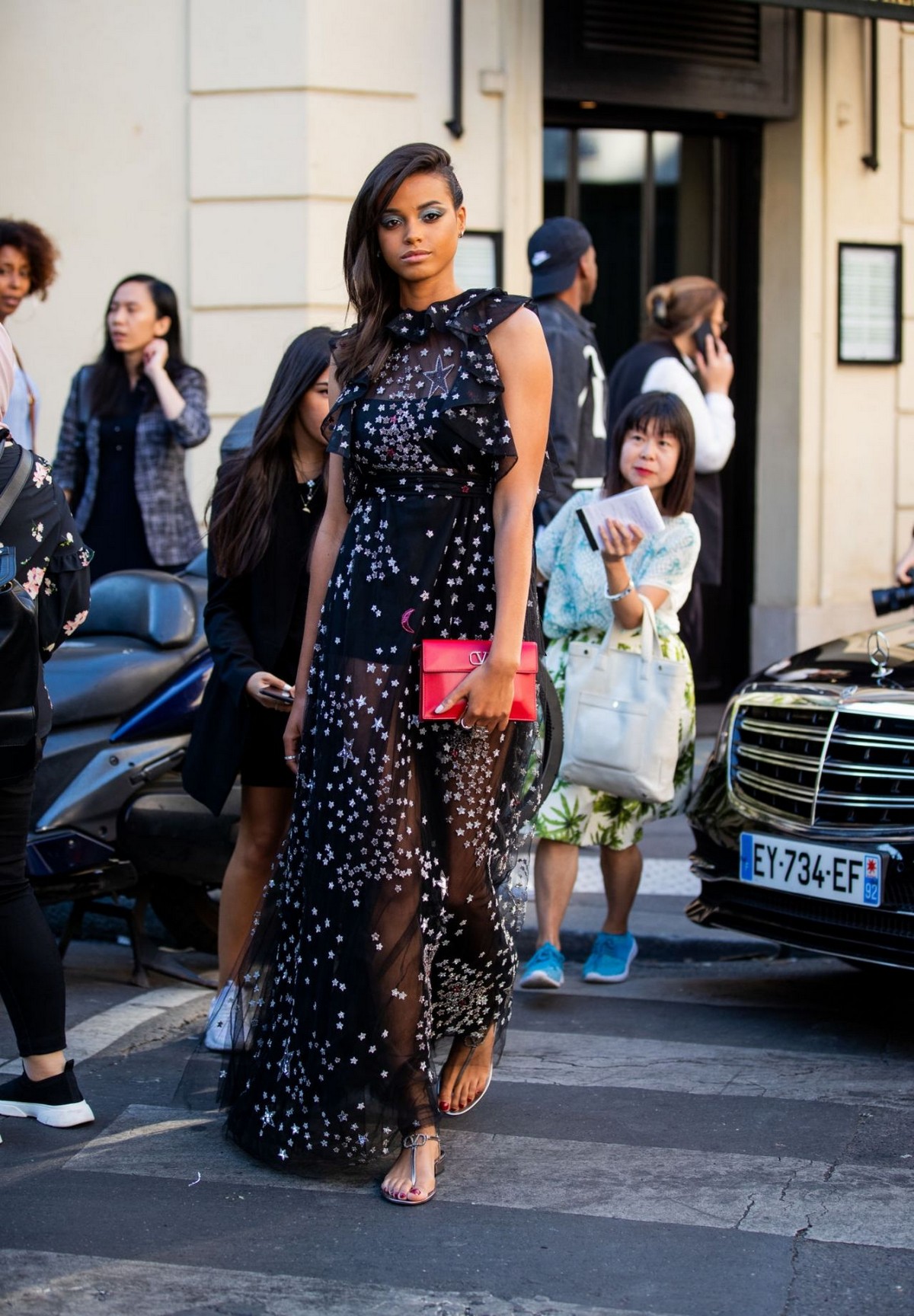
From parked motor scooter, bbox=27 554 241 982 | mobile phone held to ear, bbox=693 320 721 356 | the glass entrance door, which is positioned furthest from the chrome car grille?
the glass entrance door

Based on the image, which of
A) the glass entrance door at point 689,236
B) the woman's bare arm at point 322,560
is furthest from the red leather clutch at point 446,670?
the glass entrance door at point 689,236

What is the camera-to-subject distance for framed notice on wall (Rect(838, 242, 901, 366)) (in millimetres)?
9672

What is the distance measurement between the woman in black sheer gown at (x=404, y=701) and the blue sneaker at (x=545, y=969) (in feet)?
5.14

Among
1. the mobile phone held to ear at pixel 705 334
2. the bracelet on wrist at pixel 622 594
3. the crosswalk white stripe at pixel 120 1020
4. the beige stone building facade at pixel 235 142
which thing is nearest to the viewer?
the crosswalk white stripe at pixel 120 1020

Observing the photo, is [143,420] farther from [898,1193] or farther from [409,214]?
[898,1193]

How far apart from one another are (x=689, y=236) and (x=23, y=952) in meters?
6.88

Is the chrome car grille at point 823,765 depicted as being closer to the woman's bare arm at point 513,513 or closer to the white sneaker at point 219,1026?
the woman's bare arm at point 513,513

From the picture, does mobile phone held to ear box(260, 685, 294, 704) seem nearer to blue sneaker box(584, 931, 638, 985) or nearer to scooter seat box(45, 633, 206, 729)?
scooter seat box(45, 633, 206, 729)

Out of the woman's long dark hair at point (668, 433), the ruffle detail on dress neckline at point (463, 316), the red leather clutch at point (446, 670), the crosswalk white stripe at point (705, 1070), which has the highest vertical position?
the ruffle detail on dress neckline at point (463, 316)

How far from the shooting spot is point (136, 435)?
6785mm

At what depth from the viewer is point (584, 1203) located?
3553 millimetres

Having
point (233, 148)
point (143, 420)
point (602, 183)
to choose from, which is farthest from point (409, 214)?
point (602, 183)

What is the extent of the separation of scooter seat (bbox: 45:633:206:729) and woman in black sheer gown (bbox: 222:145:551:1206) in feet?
5.16

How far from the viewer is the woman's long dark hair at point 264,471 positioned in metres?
4.43
